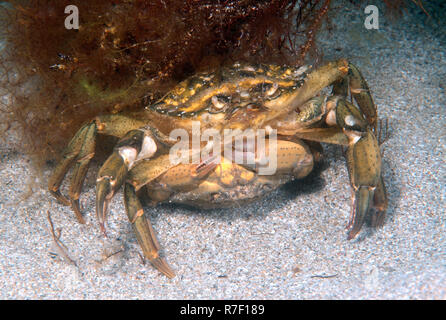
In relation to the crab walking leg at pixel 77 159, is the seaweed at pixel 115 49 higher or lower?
higher

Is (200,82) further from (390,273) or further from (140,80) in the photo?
(390,273)

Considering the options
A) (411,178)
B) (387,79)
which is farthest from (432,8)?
(411,178)

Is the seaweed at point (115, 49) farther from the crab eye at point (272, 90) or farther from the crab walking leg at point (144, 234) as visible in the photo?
the crab walking leg at point (144, 234)

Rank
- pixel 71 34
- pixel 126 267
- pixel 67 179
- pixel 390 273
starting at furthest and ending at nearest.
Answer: pixel 67 179 → pixel 71 34 → pixel 126 267 → pixel 390 273

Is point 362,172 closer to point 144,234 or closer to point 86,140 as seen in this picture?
point 144,234

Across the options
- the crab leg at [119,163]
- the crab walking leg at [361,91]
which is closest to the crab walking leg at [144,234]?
the crab leg at [119,163]

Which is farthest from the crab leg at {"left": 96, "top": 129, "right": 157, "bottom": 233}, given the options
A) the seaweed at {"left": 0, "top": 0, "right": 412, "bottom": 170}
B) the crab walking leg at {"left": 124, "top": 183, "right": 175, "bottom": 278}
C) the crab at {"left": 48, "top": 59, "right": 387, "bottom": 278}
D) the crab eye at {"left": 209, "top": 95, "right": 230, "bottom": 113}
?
the seaweed at {"left": 0, "top": 0, "right": 412, "bottom": 170}

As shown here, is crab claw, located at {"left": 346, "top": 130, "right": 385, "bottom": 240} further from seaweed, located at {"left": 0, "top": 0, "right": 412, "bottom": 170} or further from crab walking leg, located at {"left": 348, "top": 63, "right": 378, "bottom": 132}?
seaweed, located at {"left": 0, "top": 0, "right": 412, "bottom": 170}
